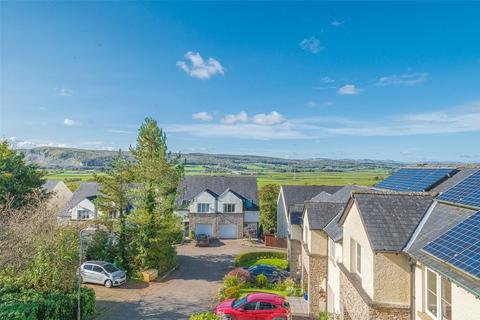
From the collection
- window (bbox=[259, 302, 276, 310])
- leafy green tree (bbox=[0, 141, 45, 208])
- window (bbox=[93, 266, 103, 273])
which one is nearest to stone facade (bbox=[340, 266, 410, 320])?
window (bbox=[259, 302, 276, 310])

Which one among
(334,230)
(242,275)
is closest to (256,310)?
(334,230)

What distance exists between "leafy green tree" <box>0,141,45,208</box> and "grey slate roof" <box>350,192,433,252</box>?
28513mm

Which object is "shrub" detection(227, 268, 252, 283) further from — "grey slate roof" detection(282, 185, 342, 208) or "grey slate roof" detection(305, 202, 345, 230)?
"grey slate roof" detection(282, 185, 342, 208)

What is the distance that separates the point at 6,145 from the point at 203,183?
2700 centimetres

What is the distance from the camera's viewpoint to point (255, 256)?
3712cm

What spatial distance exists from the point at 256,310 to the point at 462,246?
1351 cm

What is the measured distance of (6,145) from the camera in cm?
3225

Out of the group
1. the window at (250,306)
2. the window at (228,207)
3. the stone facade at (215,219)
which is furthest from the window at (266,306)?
the window at (228,207)

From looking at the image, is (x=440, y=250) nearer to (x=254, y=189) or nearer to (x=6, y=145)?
(x=6, y=145)

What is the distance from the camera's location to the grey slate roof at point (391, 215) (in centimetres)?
1027

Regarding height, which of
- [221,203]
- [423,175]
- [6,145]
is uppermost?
[6,145]

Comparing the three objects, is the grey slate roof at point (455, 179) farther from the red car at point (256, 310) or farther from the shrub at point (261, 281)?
the shrub at point (261, 281)

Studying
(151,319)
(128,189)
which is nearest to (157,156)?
(128,189)

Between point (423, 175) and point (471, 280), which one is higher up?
point (423, 175)
